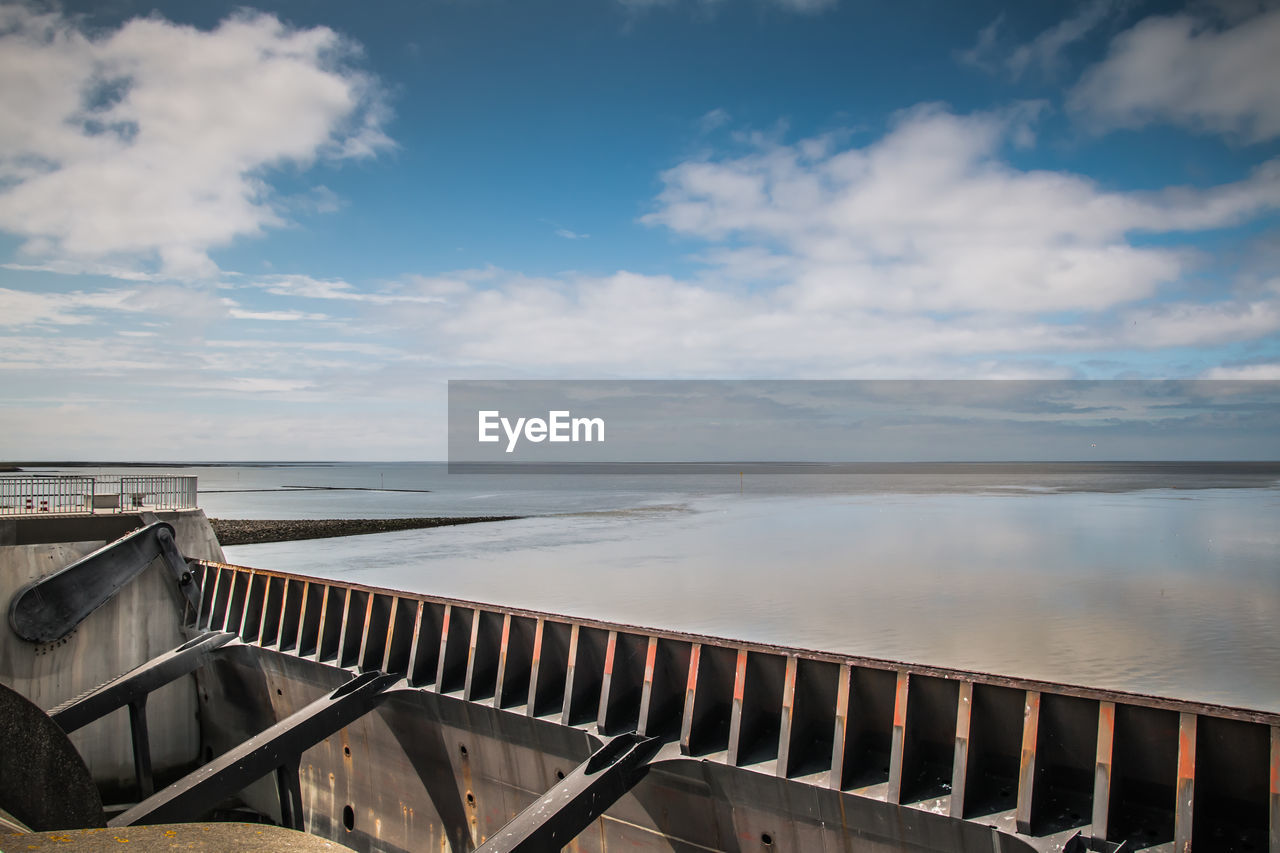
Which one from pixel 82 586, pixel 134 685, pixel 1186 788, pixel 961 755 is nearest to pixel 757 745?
pixel 961 755

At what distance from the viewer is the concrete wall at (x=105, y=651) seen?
17.8m

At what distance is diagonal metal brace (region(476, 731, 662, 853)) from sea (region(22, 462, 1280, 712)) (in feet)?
46.5

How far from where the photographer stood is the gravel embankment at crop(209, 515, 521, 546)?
6028 centimetres

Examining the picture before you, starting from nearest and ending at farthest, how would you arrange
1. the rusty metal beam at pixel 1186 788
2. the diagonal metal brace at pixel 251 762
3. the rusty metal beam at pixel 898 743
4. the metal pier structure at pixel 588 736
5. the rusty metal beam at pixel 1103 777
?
the rusty metal beam at pixel 1186 788 → the rusty metal beam at pixel 1103 777 → the metal pier structure at pixel 588 736 → the rusty metal beam at pixel 898 743 → the diagonal metal brace at pixel 251 762

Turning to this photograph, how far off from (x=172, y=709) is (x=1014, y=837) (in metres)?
19.9

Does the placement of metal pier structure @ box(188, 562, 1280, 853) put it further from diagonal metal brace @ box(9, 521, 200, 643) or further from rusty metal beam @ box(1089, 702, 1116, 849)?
diagonal metal brace @ box(9, 521, 200, 643)

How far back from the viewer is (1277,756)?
7.23 metres

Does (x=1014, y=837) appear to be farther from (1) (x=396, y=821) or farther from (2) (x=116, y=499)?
(2) (x=116, y=499)

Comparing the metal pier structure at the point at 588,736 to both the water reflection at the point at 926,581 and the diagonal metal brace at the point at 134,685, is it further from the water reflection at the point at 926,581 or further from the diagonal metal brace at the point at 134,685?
the water reflection at the point at 926,581

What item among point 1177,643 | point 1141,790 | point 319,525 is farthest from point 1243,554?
point 319,525

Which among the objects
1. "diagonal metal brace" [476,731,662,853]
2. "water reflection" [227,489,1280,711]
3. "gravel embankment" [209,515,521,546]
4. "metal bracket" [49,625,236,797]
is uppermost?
"diagonal metal brace" [476,731,662,853]

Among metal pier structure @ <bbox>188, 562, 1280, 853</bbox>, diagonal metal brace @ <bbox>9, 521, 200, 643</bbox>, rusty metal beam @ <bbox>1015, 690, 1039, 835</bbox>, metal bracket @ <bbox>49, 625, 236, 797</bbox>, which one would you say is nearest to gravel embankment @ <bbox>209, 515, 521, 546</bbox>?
diagonal metal brace @ <bbox>9, 521, 200, 643</bbox>

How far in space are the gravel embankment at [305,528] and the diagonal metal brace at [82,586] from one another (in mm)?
38602

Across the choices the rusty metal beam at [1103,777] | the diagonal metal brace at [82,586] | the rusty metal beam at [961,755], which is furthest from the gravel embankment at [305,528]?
the rusty metal beam at [1103,777]
